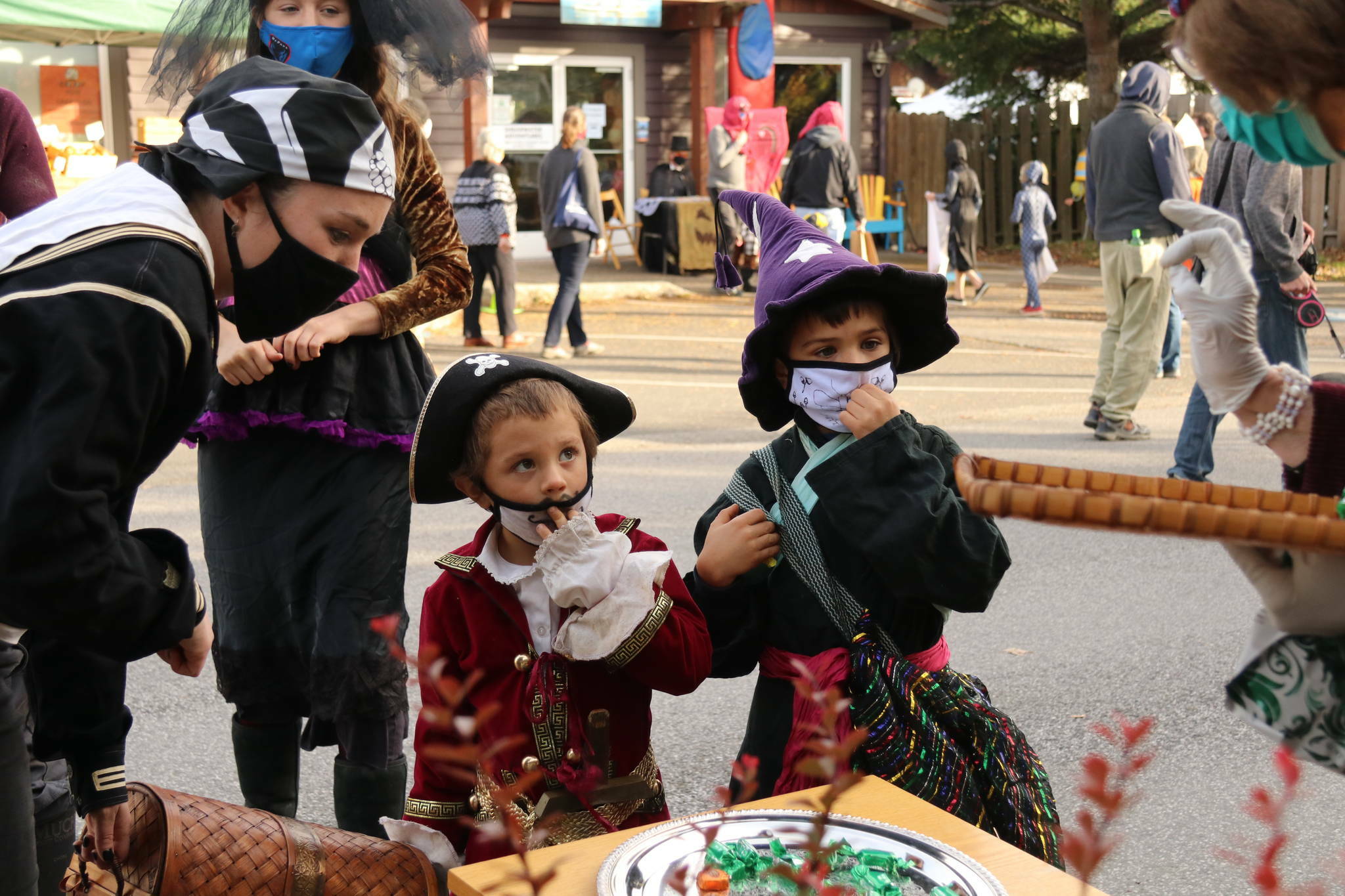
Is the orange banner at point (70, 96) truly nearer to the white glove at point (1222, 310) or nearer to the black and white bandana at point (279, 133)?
the black and white bandana at point (279, 133)

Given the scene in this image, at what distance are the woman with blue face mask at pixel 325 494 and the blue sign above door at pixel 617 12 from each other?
1513 cm

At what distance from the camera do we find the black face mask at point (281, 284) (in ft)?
6.84

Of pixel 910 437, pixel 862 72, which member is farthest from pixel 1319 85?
pixel 862 72

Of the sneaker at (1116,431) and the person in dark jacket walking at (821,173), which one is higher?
the person in dark jacket walking at (821,173)

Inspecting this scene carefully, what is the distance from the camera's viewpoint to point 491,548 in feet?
8.60

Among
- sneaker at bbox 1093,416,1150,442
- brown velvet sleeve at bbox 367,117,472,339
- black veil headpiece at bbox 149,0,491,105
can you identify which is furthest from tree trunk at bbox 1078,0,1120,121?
brown velvet sleeve at bbox 367,117,472,339

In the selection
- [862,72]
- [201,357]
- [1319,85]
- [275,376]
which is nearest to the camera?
[1319,85]

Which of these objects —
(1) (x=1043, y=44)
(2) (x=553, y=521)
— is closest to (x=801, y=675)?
(2) (x=553, y=521)

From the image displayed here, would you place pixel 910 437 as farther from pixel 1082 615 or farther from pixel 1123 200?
pixel 1123 200

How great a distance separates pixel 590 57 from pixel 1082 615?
53.3 feet

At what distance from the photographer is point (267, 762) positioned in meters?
3.03

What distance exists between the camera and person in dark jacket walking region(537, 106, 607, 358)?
11.2 meters

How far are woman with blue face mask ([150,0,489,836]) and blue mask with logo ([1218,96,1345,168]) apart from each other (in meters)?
A: 1.81

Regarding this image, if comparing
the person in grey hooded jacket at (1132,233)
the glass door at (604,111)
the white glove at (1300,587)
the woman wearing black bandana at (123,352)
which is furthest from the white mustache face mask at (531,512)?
the glass door at (604,111)
